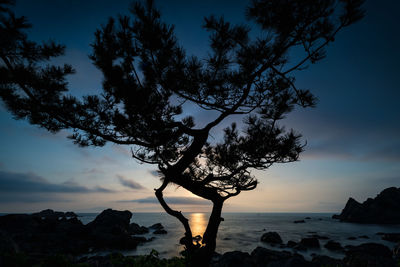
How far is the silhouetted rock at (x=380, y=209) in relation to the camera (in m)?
63.8

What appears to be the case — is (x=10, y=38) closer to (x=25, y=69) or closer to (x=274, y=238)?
(x=25, y=69)

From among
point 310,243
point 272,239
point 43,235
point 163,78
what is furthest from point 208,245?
point 272,239

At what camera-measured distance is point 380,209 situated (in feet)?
216

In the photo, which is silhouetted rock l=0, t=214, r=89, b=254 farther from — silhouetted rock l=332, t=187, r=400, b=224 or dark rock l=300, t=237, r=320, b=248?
silhouetted rock l=332, t=187, r=400, b=224

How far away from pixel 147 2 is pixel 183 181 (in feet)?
11.3

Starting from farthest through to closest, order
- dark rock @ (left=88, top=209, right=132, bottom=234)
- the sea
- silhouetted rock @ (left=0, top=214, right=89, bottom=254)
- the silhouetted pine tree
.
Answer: dark rock @ (left=88, top=209, right=132, bottom=234), the sea, silhouetted rock @ (left=0, top=214, right=89, bottom=254), the silhouetted pine tree

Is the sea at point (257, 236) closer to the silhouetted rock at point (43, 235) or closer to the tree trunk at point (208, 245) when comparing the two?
the silhouetted rock at point (43, 235)

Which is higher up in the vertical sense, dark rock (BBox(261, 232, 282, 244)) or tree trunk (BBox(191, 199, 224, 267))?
tree trunk (BBox(191, 199, 224, 267))

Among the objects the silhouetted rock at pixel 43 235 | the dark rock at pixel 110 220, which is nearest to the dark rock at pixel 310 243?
the silhouetted rock at pixel 43 235

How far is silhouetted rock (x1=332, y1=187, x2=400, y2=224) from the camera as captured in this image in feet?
209

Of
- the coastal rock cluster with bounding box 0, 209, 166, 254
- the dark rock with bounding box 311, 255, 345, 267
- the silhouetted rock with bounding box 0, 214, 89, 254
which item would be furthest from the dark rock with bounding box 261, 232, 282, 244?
the silhouetted rock with bounding box 0, 214, 89, 254

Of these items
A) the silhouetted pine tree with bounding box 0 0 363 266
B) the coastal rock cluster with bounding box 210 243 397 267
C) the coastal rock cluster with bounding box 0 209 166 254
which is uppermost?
the silhouetted pine tree with bounding box 0 0 363 266

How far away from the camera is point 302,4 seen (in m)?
2.91

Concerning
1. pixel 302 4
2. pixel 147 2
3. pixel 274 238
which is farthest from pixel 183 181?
pixel 274 238
